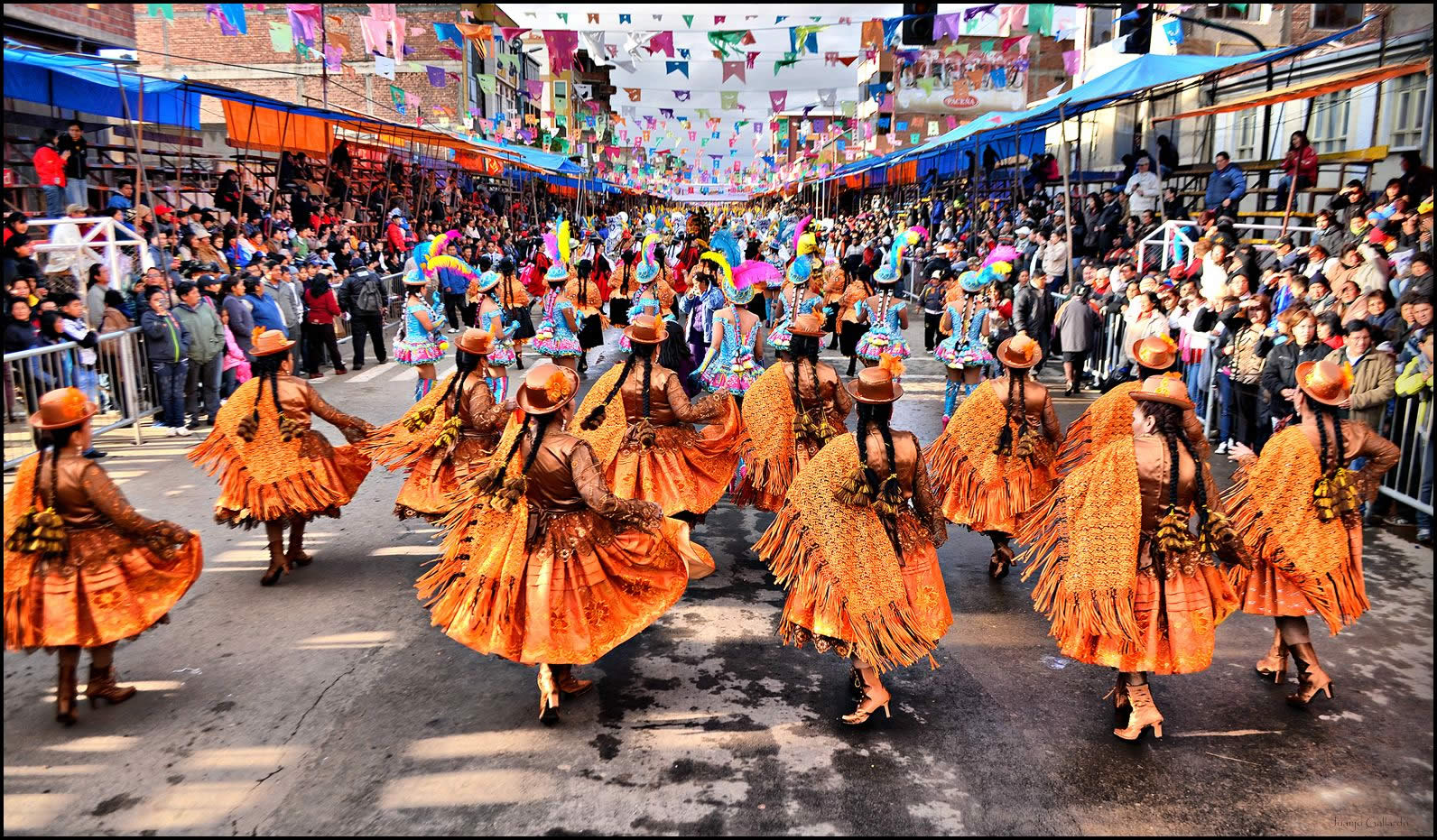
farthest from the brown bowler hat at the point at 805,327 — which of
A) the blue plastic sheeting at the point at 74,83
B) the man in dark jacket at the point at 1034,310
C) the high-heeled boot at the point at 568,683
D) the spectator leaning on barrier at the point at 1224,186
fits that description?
the spectator leaning on barrier at the point at 1224,186

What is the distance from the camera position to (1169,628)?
4504 millimetres

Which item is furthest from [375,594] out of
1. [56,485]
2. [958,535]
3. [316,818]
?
[958,535]

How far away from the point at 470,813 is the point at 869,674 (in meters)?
2.00

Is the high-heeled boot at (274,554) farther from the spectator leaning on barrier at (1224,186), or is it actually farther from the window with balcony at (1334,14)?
the window with balcony at (1334,14)

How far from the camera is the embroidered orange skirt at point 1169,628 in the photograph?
14.6 ft

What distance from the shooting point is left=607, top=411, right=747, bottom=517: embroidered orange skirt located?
22.1 feet

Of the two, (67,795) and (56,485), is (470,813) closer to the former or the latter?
(67,795)

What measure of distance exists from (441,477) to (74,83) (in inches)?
419

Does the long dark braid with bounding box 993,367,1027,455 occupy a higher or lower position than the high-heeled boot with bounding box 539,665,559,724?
higher

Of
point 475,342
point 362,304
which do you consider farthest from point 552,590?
point 362,304

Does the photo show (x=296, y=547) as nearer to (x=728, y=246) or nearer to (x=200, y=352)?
(x=200, y=352)

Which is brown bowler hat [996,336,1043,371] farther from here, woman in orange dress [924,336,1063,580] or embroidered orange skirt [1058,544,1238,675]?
embroidered orange skirt [1058,544,1238,675]

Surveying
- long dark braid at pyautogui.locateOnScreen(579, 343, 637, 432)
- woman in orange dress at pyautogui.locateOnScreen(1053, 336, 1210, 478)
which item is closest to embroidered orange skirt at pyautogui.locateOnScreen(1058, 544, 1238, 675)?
woman in orange dress at pyautogui.locateOnScreen(1053, 336, 1210, 478)

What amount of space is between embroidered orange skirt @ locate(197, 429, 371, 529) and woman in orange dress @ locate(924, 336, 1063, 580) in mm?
4204
